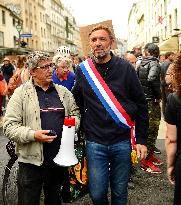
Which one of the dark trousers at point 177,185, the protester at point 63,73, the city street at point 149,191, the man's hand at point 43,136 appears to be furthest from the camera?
the protester at point 63,73

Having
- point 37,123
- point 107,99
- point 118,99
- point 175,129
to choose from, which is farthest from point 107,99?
point 175,129

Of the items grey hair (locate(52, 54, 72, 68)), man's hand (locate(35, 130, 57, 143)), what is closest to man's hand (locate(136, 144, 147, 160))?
man's hand (locate(35, 130, 57, 143))

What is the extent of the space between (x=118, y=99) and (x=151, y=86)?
2.99 m

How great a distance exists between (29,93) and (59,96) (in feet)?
0.90

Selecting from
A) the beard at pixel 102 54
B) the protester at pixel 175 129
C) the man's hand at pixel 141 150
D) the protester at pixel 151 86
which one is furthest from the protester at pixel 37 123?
the protester at pixel 151 86

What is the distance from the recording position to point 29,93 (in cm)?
349

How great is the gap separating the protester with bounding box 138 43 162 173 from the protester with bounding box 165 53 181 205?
3.45 metres

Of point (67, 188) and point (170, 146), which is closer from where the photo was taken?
point (170, 146)

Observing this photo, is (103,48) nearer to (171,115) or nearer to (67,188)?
(171,115)

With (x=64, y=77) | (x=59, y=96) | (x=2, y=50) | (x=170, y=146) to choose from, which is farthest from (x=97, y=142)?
(x=2, y=50)

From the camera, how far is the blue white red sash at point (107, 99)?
3568 millimetres

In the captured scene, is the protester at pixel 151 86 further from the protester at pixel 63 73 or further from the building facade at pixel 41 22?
the building facade at pixel 41 22

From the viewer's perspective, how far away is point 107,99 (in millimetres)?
3568

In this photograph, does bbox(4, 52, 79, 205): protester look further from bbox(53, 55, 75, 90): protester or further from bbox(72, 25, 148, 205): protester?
bbox(53, 55, 75, 90): protester
